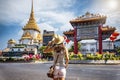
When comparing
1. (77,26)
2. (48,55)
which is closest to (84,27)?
(77,26)

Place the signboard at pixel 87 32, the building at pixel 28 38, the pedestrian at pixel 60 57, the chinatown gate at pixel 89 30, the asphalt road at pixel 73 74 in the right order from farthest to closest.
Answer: the signboard at pixel 87 32
the chinatown gate at pixel 89 30
the building at pixel 28 38
the asphalt road at pixel 73 74
the pedestrian at pixel 60 57

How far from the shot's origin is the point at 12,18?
4.95 metres

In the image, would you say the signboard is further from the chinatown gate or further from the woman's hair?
the woman's hair

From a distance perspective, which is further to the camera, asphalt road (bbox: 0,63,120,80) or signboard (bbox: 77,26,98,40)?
signboard (bbox: 77,26,98,40)

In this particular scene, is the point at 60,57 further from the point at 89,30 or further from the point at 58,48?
the point at 89,30

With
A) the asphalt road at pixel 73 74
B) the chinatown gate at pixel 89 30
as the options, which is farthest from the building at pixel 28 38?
the chinatown gate at pixel 89 30

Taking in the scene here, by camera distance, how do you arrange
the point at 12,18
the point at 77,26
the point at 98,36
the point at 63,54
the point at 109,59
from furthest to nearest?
the point at 77,26
the point at 98,36
the point at 109,59
the point at 12,18
the point at 63,54

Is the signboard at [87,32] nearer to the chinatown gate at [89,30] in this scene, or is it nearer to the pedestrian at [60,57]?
the chinatown gate at [89,30]

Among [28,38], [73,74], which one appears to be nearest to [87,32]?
[28,38]

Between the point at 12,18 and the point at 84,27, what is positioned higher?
the point at 84,27

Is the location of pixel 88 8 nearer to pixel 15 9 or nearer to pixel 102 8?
pixel 102 8

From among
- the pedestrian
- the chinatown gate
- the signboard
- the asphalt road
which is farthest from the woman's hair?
the signboard

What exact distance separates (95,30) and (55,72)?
14582mm

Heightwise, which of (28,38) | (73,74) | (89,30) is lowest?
(73,74)
